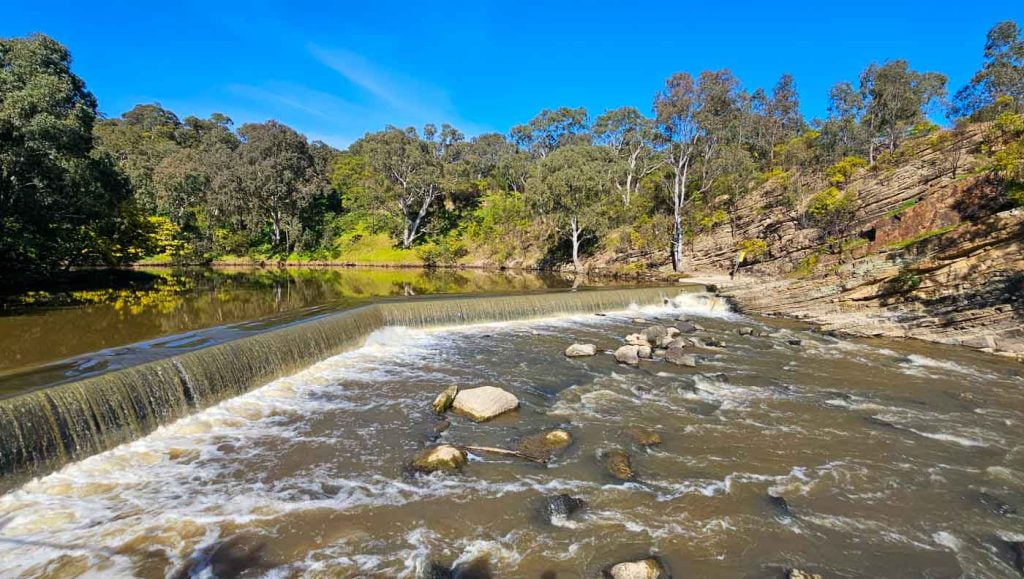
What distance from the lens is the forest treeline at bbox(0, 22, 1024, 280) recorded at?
19812 mm

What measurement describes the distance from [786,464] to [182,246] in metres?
66.0

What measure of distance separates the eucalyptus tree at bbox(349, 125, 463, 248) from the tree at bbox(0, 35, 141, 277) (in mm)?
32270

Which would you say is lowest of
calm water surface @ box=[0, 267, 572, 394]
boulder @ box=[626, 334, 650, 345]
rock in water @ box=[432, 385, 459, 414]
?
rock in water @ box=[432, 385, 459, 414]

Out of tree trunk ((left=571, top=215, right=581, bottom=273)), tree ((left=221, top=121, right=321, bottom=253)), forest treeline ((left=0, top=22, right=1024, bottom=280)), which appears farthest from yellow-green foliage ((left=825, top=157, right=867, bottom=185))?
tree ((left=221, top=121, right=321, bottom=253))

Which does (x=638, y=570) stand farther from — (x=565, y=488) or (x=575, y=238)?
(x=575, y=238)

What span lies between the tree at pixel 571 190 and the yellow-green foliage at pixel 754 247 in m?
13.0

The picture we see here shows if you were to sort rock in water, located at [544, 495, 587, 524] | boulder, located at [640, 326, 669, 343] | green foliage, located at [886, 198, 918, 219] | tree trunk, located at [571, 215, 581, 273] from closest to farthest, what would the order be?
rock in water, located at [544, 495, 587, 524] < boulder, located at [640, 326, 669, 343] < green foliage, located at [886, 198, 918, 219] < tree trunk, located at [571, 215, 581, 273]

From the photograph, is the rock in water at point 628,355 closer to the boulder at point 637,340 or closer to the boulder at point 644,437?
the boulder at point 637,340

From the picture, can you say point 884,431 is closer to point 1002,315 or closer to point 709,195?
point 1002,315

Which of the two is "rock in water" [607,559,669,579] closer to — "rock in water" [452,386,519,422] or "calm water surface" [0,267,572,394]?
"rock in water" [452,386,519,422]

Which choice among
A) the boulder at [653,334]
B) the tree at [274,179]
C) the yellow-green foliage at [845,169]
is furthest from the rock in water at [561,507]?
the tree at [274,179]

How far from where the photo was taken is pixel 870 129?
1548 inches

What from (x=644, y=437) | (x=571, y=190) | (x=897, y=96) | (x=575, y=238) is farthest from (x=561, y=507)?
(x=897, y=96)

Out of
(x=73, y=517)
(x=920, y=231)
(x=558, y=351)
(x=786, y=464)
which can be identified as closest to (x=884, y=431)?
(x=786, y=464)
